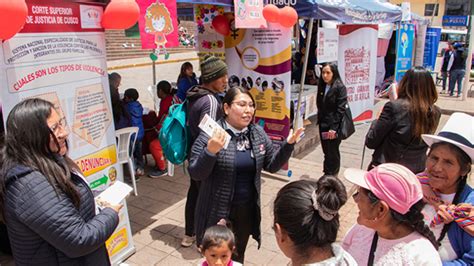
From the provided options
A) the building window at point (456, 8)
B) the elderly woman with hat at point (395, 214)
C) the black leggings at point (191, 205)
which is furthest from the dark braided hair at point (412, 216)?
the building window at point (456, 8)

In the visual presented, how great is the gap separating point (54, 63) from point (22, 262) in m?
1.45

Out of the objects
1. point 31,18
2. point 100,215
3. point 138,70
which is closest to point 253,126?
point 100,215

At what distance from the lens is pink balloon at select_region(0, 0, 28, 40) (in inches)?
81.5

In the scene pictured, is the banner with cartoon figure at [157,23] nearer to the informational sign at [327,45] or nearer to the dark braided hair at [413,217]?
the dark braided hair at [413,217]

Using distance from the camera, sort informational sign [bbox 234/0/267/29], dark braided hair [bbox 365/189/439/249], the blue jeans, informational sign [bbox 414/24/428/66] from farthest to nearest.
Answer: the blue jeans, informational sign [bbox 414/24/428/66], informational sign [bbox 234/0/267/29], dark braided hair [bbox 365/189/439/249]

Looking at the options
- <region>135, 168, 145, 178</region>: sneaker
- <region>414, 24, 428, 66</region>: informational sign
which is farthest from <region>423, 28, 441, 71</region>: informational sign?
<region>135, 168, 145, 178</region>: sneaker

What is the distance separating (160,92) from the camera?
627 cm

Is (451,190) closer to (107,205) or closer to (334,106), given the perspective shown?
(107,205)

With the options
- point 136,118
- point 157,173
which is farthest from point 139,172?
point 136,118

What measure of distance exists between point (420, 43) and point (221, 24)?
30.7ft

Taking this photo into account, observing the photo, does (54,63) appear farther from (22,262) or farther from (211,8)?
(211,8)

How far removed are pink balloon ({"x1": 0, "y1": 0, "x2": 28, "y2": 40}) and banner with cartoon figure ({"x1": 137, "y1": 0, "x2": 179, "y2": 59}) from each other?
4.23 feet

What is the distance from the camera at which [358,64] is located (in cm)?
786

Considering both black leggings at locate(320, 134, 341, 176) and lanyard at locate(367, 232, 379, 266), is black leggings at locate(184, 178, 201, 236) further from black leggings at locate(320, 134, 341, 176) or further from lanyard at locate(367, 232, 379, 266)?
black leggings at locate(320, 134, 341, 176)
